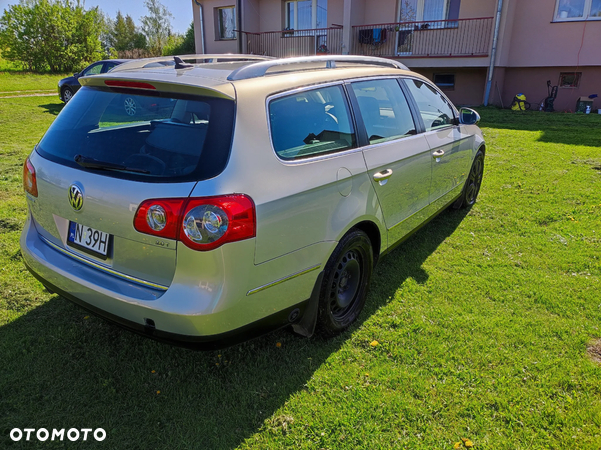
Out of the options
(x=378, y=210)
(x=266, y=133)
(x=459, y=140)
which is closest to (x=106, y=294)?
(x=266, y=133)

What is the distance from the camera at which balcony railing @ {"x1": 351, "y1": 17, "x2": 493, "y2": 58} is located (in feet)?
52.5

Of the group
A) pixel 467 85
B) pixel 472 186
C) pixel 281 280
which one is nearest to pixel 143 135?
pixel 281 280

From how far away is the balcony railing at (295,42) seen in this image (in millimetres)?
18734

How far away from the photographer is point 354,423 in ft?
8.36

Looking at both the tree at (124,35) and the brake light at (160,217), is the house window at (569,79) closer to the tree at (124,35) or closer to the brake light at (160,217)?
the brake light at (160,217)

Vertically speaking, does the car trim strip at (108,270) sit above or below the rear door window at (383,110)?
below

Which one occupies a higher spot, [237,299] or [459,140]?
[459,140]

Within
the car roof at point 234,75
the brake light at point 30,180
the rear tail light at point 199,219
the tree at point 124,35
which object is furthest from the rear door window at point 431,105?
the tree at point 124,35

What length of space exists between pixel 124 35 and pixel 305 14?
4210cm

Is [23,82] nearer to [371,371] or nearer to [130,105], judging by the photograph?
[130,105]

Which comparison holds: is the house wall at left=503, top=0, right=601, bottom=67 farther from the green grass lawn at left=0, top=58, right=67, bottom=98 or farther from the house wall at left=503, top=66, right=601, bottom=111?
the green grass lawn at left=0, top=58, right=67, bottom=98

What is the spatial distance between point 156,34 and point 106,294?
64600 mm

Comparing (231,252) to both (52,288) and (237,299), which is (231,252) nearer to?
(237,299)

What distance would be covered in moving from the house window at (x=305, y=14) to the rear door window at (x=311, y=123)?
17.9 metres
